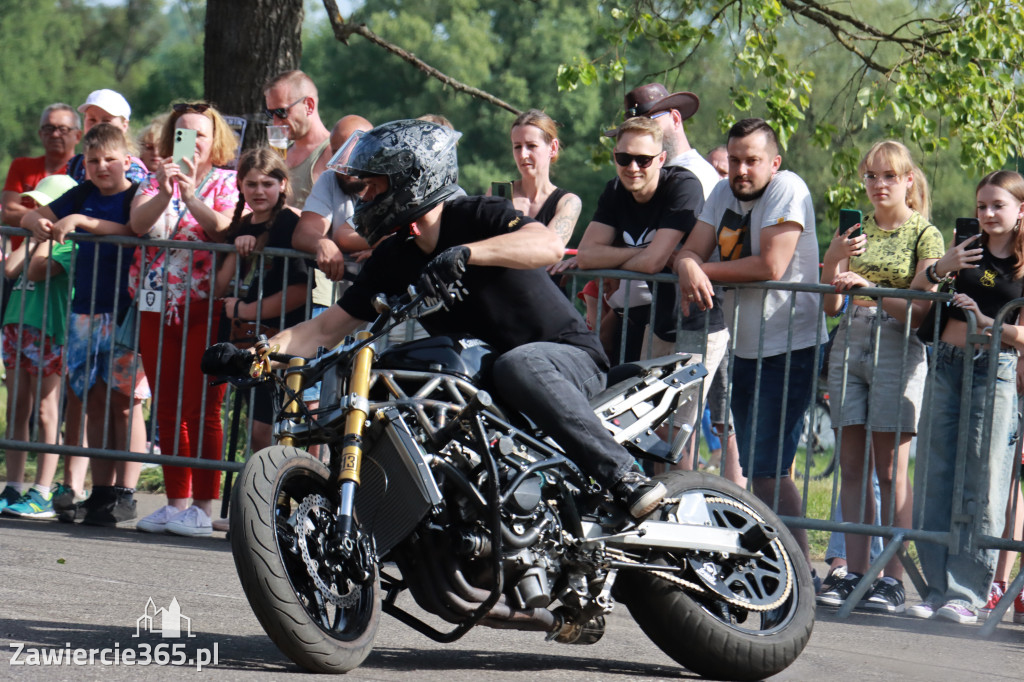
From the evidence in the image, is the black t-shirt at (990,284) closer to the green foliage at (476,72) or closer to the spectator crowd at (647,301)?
the spectator crowd at (647,301)

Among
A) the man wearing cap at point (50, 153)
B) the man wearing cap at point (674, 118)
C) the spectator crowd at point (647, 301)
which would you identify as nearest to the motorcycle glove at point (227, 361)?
the spectator crowd at point (647, 301)

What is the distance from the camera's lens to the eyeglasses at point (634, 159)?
712 centimetres

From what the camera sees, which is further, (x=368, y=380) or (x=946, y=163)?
(x=946, y=163)

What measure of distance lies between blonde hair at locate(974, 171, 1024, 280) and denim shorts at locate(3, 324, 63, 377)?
16.8 feet

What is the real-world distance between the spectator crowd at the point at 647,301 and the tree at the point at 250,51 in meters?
2.70

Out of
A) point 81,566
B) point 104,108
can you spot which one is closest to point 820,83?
point 104,108

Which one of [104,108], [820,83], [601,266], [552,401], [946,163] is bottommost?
[552,401]

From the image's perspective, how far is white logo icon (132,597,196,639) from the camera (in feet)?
17.2

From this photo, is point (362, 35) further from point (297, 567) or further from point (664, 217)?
point (297, 567)

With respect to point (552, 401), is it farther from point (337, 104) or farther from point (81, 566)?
point (337, 104)

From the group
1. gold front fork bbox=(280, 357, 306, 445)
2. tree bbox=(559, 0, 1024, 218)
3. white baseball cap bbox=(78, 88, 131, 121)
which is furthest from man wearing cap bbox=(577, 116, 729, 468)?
tree bbox=(559, 0, 1024, 218)

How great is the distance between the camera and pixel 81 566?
651 centimetres

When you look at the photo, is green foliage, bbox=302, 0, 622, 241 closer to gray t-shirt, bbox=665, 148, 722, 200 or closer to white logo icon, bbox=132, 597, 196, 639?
gray t-shirt, bbox=665, 148, 722, 200

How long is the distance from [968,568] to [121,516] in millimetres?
4519
